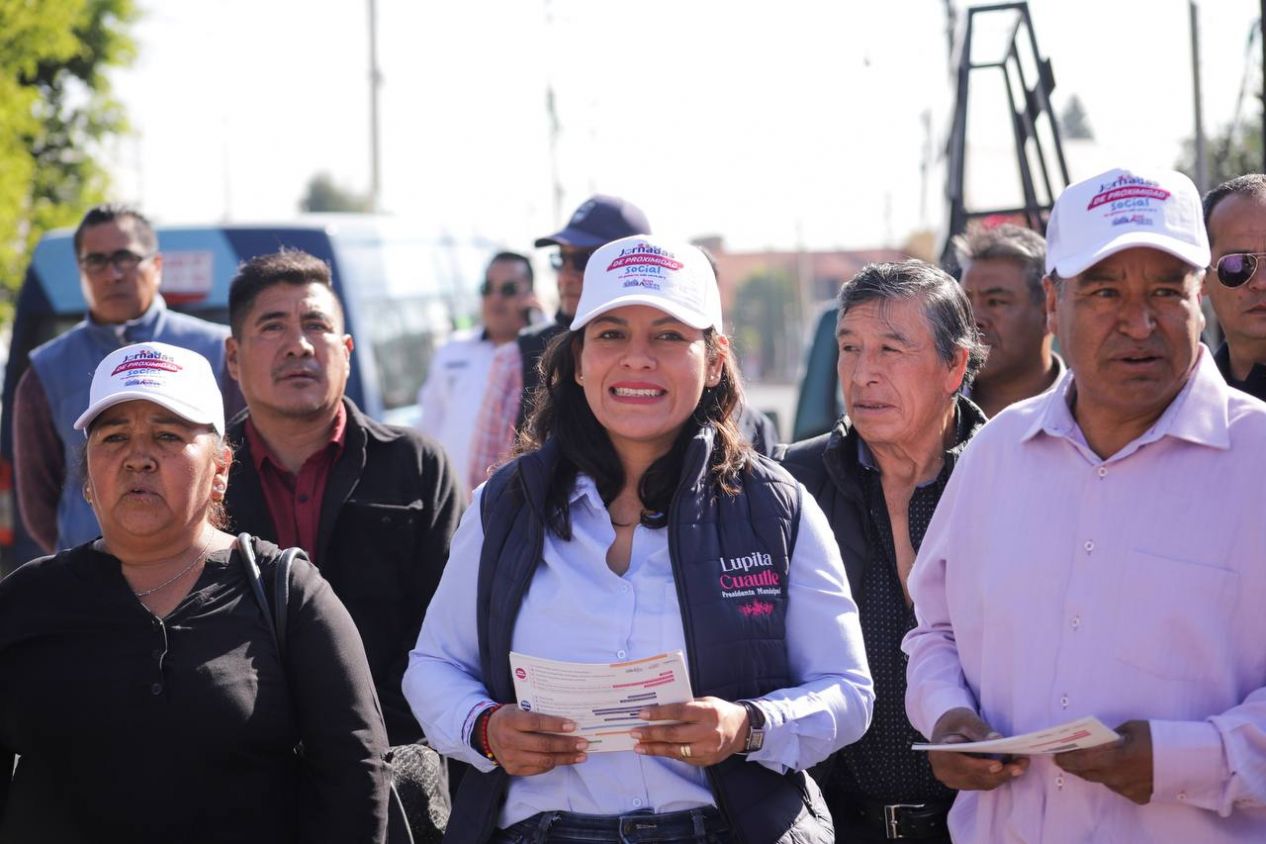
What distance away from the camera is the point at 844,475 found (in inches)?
165

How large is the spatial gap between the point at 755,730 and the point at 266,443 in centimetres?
227

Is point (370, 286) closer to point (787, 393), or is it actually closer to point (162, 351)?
point (162, 351)

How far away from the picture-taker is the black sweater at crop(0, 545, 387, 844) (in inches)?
132

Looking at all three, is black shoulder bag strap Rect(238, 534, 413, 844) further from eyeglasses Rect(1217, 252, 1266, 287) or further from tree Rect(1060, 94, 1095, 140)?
tree Rect(1060, 94, 1095, 140)

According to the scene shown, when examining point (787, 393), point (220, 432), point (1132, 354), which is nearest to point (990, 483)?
point (1132, 354)

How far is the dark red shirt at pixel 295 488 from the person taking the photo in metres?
4.66

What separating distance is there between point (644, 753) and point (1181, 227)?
57.0 inches

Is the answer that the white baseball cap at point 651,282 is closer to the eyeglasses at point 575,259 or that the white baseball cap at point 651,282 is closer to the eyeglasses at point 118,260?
the eyeglasses at point 575,259

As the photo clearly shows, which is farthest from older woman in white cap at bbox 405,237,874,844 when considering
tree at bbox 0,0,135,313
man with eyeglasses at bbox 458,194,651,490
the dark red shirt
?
tree at bbox 0,0,135,313

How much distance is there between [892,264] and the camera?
14.2 feet

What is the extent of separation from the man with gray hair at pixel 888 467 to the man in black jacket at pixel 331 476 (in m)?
1.17

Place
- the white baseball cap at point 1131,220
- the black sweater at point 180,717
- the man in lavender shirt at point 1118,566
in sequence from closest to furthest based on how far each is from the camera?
the man in lavender shirt at point 1118,566
the white baseball cap at point 1131,220
the black sweater at point 180,717

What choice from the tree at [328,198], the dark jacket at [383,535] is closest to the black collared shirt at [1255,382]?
the dark jacket at [383,535]

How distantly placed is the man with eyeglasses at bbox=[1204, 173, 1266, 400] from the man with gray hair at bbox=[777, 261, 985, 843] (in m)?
0.68
